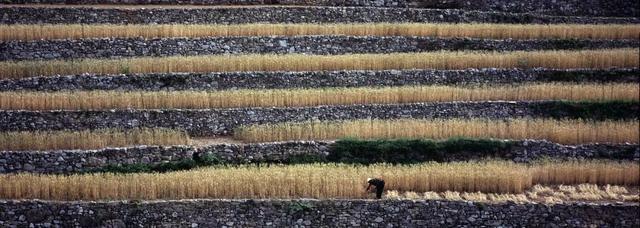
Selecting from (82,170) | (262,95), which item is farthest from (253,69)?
(82,170)

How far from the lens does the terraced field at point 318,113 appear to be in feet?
80.6

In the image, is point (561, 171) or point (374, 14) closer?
point (561, 171)

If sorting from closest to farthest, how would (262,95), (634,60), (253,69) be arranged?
(262,95) → (253,69) → (634,60)

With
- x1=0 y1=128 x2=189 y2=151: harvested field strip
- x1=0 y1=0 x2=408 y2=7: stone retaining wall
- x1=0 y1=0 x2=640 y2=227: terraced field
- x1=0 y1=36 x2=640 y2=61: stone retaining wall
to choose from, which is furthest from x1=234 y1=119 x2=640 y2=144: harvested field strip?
x1=0 y1=0 x2=408 y2=7: stone retaining wall

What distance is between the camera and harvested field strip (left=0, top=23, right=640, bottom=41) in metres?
36.1

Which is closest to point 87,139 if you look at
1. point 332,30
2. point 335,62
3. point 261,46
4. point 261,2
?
point 261,46

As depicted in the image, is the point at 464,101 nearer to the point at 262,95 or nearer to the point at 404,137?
the point at 404,137

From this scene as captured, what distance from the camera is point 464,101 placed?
32.6m

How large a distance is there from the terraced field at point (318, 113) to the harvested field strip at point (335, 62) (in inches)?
2.2

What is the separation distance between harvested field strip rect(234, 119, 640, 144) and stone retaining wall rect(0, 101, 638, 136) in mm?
526

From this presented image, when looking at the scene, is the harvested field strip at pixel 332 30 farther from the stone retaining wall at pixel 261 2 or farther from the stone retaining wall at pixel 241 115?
the stone retaining wall at pixel 241 115

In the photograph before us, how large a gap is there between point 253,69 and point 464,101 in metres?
6.59


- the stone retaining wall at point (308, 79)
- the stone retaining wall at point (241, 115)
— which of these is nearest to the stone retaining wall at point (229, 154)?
the stone retaining wall at point (241, 115)

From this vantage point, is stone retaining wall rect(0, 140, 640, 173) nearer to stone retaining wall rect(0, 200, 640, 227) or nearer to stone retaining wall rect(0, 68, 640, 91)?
stone retaining wall rect(0, 200, 640, 227)
